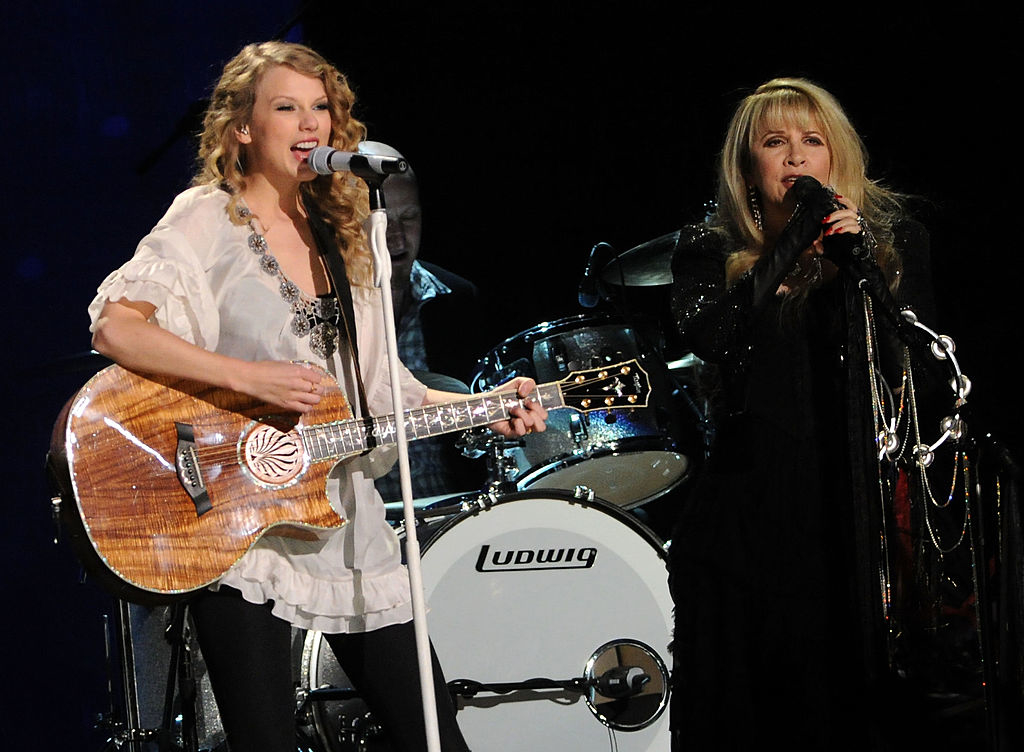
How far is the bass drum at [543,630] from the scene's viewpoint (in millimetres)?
3898

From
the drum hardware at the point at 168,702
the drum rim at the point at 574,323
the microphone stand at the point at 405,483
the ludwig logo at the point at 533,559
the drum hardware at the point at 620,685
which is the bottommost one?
the drum hardware at the point at 620,685

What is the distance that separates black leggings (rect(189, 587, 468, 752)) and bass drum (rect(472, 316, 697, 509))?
183 cm

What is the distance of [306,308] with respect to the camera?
2.61 metres

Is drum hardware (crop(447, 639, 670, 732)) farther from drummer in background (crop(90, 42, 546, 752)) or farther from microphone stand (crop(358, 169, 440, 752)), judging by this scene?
microphone stand (crop(358, 169, 440, 752))

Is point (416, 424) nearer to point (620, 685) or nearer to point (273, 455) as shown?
point (273, 455)

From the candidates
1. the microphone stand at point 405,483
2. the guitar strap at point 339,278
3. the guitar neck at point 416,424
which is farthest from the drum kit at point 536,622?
the microphone stand at point 405,483

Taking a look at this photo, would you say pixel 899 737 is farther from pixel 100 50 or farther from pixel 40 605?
pixel 100 50

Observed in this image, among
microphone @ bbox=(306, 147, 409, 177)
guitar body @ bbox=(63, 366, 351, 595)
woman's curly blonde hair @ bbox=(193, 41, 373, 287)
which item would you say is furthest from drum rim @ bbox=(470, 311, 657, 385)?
microphone @ bbox=(306, 147, 409, 177)

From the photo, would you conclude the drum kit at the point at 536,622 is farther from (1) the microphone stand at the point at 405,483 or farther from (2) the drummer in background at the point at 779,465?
(1) the microphone stand at the point at 405,483

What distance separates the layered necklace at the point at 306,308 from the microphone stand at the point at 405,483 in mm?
488

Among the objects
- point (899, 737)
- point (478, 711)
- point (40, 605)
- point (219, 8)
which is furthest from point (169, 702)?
point (219, 8)

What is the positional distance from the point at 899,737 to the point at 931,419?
67.4 inches

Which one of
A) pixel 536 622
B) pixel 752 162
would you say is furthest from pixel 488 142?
pixel 752 162

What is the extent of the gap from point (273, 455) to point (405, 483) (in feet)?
1.97
